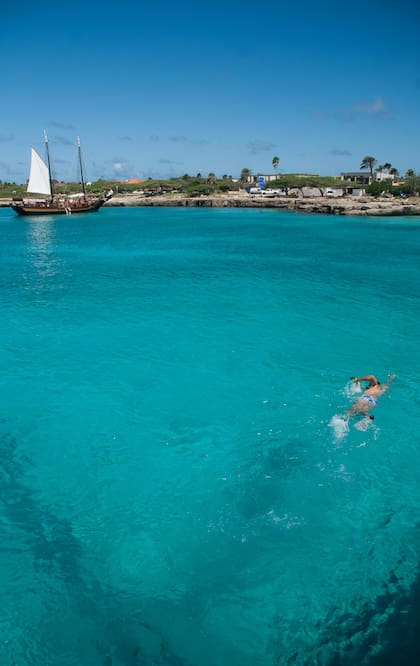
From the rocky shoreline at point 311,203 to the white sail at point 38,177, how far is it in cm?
4827

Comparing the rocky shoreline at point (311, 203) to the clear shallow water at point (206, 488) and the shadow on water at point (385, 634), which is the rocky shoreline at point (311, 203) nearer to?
the clear shallow water at point (206, 488)

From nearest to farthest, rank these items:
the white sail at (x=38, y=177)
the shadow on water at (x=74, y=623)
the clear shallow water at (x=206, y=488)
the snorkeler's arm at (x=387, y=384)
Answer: the shadow on water at (x=74, y=623) < the clear shallow water at (x=206, y=488) < the snorkeler's arm at (x=387, y=384) < the white sail at (x=38, y=177)

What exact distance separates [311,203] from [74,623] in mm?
121656

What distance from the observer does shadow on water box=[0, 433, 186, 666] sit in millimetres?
7035

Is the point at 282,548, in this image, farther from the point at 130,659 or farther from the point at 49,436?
the point at 49,436

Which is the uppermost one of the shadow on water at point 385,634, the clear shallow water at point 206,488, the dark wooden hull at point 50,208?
the dark wooden hull at point 50,208

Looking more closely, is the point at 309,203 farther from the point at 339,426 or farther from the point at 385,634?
the point at 385,634

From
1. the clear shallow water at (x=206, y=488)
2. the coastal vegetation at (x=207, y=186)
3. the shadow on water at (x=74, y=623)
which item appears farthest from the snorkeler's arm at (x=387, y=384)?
the coastal vegetation at (x=207, y=186)

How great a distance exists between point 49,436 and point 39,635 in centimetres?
662

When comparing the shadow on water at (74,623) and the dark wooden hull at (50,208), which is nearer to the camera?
the shadow on water at (74,623)

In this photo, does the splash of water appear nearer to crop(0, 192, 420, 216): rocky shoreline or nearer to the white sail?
crop(0, 192, 420, 216): rocky shoreline

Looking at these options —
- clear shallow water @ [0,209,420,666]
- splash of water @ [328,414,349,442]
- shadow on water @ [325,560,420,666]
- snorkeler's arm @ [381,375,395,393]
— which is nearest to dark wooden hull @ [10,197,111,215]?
clear shallow water @ [0,209,420,666]

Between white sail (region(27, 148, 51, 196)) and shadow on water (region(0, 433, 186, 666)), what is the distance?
334 ft

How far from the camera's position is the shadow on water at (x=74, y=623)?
7.04m
